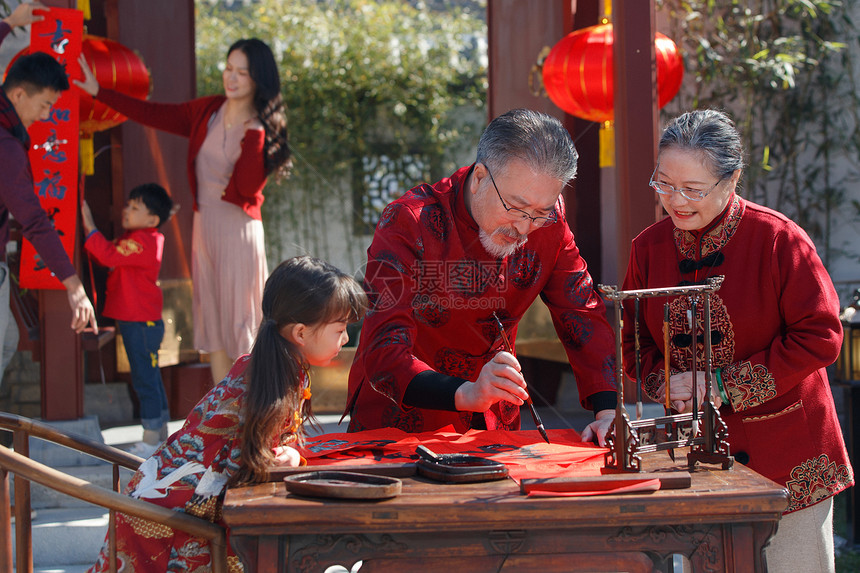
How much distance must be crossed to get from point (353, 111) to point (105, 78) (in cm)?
399

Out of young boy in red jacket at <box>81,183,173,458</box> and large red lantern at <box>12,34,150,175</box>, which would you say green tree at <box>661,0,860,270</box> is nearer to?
large red lantern at <box>12,34,150,175</box>

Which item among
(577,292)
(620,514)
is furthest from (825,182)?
(620,514)

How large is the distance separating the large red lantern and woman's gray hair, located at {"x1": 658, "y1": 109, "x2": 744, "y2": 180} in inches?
128

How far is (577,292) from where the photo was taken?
247 centimetres

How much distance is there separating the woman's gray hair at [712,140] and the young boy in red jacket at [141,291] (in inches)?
116

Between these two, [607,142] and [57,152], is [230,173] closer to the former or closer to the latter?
[57,152]

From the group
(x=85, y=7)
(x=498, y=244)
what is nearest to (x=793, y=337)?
(x=498, y=244)

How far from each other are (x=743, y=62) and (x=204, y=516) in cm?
503

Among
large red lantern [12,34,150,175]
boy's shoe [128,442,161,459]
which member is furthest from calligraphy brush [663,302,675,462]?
large red lantern [12,34,150,175]

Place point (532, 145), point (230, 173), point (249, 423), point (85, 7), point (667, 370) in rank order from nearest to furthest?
point (249, 423) < point (667, 370) < point (532, 145) < point (230, 173) < point (85, 7)

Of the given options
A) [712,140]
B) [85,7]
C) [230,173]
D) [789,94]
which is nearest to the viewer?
[712,140]

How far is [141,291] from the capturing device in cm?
439

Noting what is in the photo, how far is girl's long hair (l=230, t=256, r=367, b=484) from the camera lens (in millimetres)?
1828

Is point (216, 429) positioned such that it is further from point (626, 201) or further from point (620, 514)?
point (626, 201)
